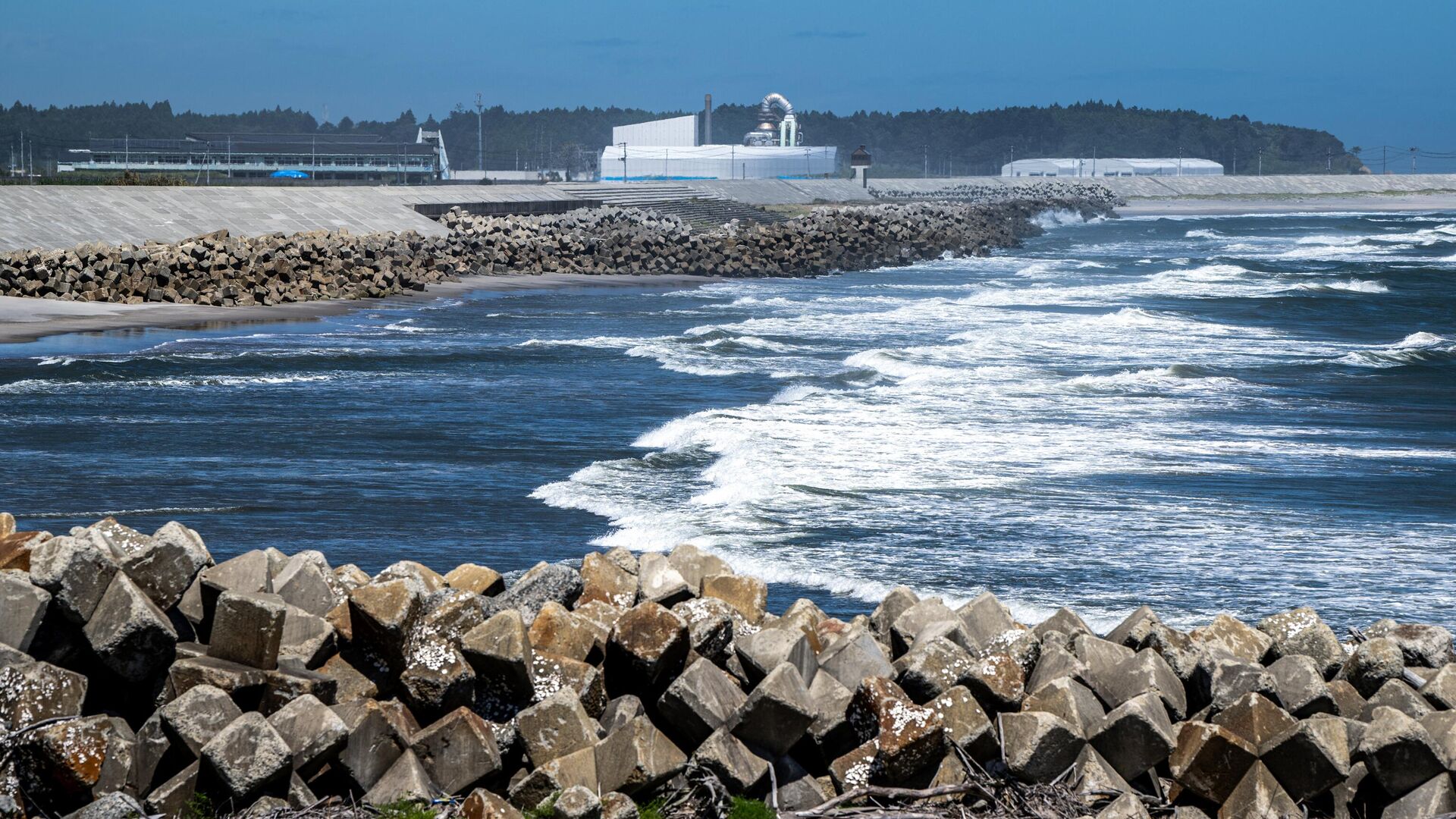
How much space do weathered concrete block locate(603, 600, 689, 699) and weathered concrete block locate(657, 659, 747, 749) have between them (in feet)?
0.31

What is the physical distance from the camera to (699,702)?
4492 millimetres

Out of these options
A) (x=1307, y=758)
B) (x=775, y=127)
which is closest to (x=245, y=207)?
(x=1307, y=758)

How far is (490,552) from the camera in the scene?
32.7 ft

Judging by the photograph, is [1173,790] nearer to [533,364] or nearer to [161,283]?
[533,364]

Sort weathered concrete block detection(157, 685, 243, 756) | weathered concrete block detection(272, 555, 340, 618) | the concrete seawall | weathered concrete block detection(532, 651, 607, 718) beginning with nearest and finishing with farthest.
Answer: weathered concrete block detection(157, 685, 243, 756)
weathered concrete block detection(532, 651, 607, 718)
weathered concrete block detection(272, 555, 340, 618)
the concrete seawall

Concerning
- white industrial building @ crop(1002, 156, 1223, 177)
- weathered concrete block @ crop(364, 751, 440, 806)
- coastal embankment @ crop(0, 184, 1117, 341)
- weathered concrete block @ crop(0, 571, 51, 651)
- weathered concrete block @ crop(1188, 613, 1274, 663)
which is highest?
white industrial building @ crop(1002, 156, 1223, 177)

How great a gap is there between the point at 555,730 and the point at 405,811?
501 millimetres

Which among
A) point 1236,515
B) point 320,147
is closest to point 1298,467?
point 1236,515

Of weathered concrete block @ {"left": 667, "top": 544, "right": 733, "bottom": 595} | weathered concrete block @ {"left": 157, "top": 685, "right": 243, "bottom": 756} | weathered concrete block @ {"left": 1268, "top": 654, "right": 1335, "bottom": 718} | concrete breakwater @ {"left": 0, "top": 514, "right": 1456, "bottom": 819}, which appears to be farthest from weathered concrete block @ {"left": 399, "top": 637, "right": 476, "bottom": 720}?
weathered concrete block @ {"left": 1268, "top": 654, "right": 1335, "bottom": 718}

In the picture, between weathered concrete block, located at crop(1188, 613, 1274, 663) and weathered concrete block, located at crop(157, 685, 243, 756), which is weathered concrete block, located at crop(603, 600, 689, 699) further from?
weathered concrete block, located at crop(1188, 613, 1274, 663)

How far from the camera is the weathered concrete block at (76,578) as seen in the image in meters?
4.31

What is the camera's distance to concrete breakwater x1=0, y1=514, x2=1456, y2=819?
424 cm

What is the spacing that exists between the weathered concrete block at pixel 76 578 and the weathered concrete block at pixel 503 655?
3.60ft

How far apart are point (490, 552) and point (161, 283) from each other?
974 inches
